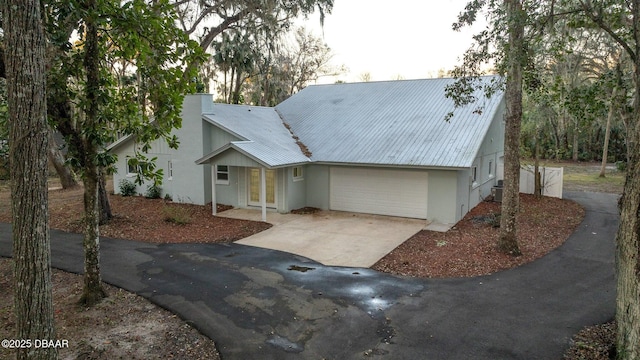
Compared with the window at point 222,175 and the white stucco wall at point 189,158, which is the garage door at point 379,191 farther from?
the white stucco wall at point 189,158

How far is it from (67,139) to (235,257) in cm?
507

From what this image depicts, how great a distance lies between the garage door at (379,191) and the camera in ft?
A: 49.8

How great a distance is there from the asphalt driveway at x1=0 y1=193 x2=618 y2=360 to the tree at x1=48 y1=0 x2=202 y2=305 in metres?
2.49

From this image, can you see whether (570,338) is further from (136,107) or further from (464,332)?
(136,107)

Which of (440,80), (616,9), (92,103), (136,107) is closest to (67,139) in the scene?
(92,103)

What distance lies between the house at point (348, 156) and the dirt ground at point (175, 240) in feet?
4.50

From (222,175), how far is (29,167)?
1328 centimetres

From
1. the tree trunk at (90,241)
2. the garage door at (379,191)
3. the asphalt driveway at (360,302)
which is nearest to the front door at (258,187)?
the garage door at (379,191)

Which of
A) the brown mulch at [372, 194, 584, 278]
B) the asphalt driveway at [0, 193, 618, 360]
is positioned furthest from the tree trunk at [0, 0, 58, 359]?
the brown mulch at [372, 194, 584, 278]

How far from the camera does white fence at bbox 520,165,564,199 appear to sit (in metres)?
18.7

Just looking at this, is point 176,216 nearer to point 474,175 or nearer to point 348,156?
point 348,156

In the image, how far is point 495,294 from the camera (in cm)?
823

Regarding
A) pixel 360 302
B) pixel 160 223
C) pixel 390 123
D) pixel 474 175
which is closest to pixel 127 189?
pixel 160 223

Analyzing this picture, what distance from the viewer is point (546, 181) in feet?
62.3
